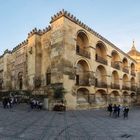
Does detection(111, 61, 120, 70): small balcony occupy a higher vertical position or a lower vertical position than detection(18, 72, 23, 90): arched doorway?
higher

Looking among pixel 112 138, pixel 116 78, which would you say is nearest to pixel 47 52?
pixel 116 78

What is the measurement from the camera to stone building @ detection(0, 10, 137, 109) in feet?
79.3

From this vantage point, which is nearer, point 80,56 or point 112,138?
point 112,138

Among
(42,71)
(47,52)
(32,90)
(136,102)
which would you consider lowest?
(136,102)

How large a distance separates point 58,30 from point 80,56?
13.3ft

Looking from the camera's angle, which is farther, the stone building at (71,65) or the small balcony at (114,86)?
the small balcony at (114,86)

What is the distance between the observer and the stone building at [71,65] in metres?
24.2

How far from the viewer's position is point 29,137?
9.42 m

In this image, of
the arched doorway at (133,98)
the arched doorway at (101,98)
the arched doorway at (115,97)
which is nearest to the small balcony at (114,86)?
the arched doorway at (115,97)

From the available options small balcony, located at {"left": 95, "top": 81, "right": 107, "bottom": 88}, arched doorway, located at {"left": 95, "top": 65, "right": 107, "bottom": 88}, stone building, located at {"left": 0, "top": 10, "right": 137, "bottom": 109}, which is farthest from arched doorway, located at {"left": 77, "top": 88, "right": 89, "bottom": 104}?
arched doorway, located at {"left": 95, "top": 65, "right": 107, "bottom": 88}

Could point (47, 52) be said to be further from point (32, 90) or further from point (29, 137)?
point (29, 137)

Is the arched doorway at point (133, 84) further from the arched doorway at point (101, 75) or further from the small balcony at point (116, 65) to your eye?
the arched doorway at point (101, 75)

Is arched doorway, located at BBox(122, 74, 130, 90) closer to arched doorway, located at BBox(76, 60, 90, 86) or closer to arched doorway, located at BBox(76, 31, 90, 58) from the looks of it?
arched doorway, located at BBox(76, 60, 90, 86)

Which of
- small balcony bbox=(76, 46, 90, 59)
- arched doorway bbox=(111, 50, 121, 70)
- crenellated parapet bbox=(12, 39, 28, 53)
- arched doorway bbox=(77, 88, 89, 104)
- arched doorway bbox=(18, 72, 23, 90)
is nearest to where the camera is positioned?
arched doorway bbox=(77, 88, 89, 104)
